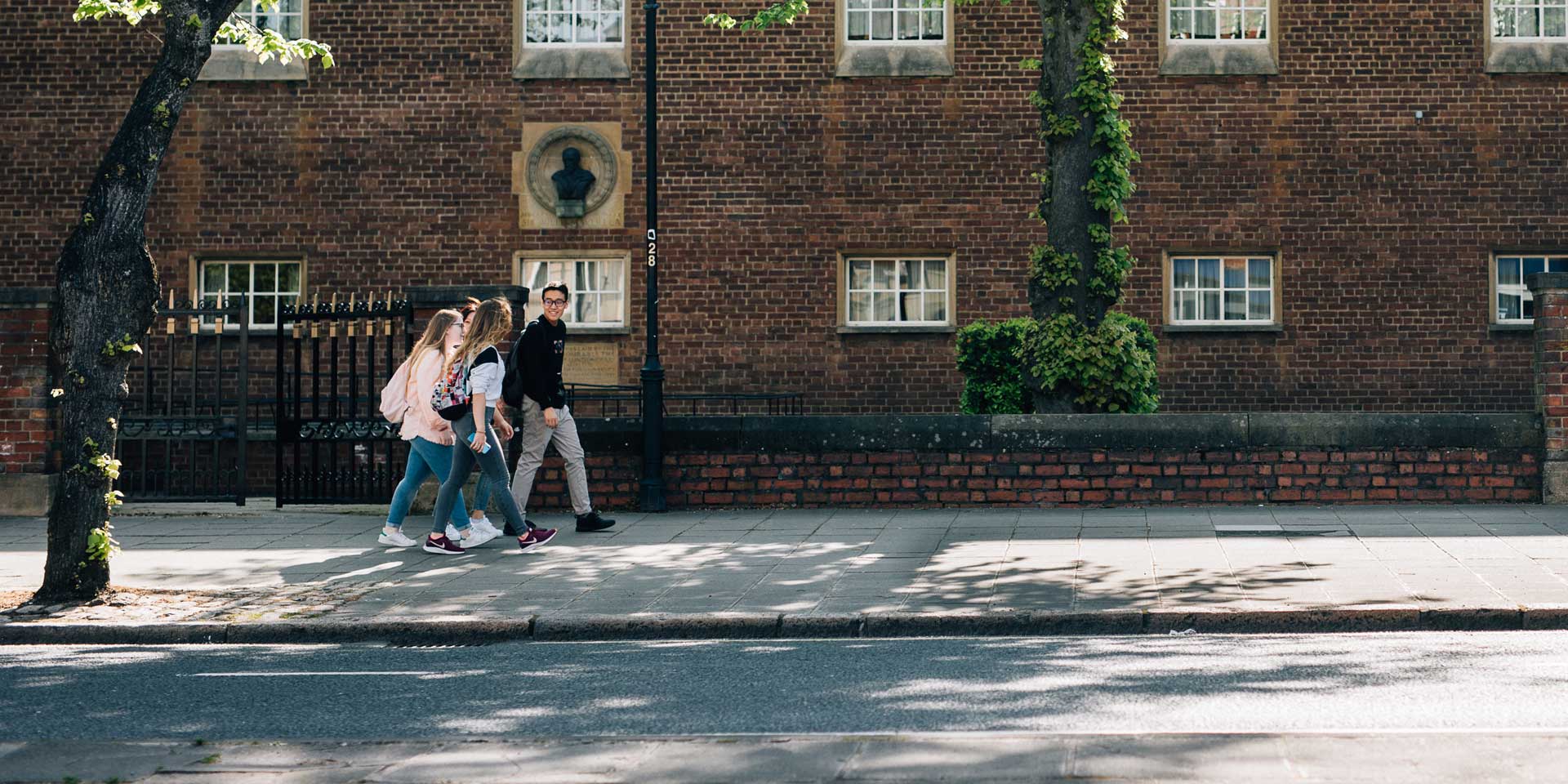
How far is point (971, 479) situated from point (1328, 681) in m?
7.16

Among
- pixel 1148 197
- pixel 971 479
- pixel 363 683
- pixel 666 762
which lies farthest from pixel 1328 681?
pixel 1148 197

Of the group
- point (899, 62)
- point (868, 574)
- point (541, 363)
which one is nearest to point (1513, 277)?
point (899, 62)

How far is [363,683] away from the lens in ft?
23.8

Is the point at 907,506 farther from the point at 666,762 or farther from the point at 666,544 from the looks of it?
the point at 666,762

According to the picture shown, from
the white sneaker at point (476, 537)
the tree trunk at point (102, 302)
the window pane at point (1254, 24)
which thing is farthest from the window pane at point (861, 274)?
the tree trunk at point (102, 302)

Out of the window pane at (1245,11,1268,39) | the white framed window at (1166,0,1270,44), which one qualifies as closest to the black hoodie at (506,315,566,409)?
the white framed window at (1166,0,1270,44)

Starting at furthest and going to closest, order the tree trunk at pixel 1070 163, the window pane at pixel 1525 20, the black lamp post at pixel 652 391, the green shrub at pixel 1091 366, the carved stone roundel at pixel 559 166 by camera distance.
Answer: the carved stone roundel at pixel 559 166
the window pane at pixel 1525 20
the tree trunk at pixel 1070 163
the green shrub at pixel 1091 366
the black lamp post at pixel 652 391

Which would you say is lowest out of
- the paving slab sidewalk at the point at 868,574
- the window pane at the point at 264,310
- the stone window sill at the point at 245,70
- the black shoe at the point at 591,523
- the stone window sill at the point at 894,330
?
the paving slab sidewalk at the point at 868,574

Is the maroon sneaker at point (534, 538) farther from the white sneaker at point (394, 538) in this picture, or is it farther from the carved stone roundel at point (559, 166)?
the carved stone roundel at point (559, 166)

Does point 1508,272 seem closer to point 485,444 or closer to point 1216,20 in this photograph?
point 1216,20

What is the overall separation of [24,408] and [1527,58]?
676 inches

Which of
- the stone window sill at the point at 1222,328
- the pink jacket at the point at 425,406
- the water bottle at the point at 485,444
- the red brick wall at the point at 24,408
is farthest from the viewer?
the stone window sill at the point at 1222,328

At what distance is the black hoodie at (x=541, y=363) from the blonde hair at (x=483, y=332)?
Result: 0.56 metres

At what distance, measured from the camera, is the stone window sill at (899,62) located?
65.7 feet
